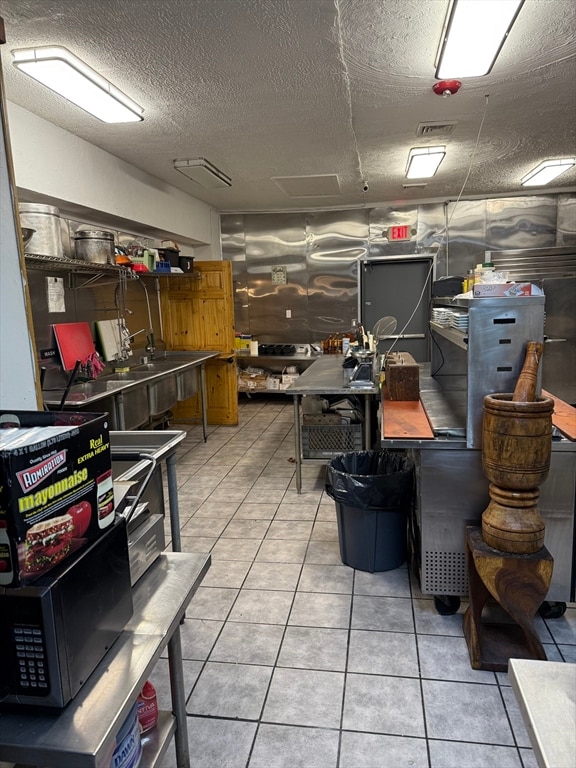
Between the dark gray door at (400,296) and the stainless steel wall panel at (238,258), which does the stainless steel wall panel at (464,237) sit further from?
the stainless steel wall panel at (238,258)

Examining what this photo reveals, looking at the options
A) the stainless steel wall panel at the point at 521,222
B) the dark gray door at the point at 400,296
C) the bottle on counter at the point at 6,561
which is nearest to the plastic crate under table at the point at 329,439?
the bottle on counter at the point at 6,561

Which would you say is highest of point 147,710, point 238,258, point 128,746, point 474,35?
point 474,35

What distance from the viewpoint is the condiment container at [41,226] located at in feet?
10.4

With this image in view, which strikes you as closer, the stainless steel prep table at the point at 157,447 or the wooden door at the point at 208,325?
the stainless steel prep table at the point at 157,447

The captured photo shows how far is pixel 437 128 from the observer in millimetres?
→ 3715

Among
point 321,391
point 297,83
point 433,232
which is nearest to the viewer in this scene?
point 297,83

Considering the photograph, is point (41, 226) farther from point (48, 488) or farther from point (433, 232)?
point (433, 232)

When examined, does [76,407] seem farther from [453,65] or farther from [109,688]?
[453,65]

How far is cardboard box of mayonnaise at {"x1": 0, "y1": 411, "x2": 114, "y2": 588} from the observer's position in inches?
33.5

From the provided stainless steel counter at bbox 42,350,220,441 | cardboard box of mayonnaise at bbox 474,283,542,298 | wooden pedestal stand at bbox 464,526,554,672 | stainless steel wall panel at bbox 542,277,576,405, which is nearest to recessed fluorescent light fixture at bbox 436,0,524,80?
cardboard box of mayonnaise at bbox 474,283,542,298

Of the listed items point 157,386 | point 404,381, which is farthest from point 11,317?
point 157,386

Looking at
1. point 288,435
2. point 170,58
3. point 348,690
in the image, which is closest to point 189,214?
point 288,435

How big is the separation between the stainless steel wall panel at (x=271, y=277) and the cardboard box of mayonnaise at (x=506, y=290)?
17.0 feet

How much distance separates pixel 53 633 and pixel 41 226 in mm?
2976
